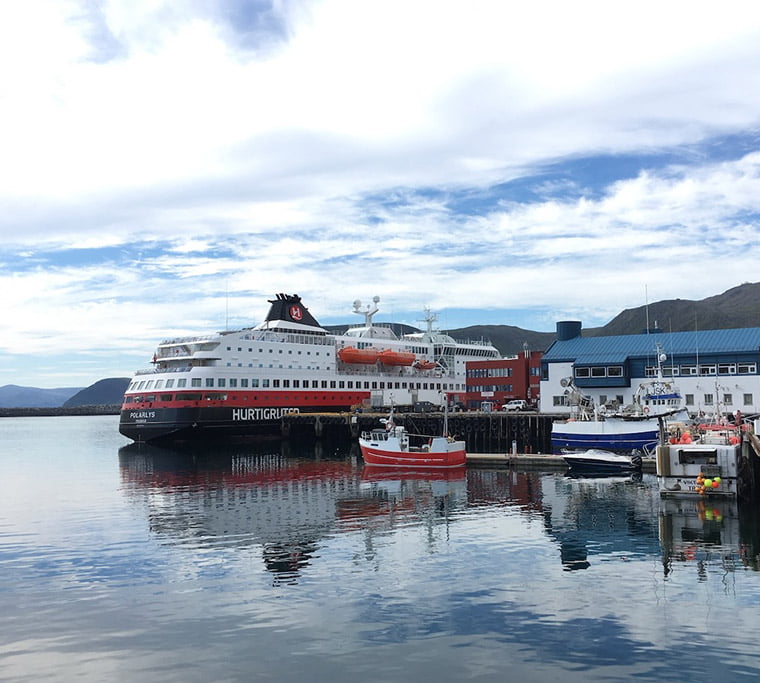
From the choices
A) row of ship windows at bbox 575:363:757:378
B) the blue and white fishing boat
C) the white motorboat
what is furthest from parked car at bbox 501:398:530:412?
the white motorboat

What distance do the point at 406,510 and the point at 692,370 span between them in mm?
44366

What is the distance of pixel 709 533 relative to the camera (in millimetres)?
26859

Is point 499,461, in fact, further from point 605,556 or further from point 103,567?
point 103,567

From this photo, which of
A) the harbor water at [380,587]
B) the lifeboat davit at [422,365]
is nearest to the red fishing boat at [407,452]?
the harbor water at [380,587]

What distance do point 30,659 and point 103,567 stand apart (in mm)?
7748

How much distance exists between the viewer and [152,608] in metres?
18.2

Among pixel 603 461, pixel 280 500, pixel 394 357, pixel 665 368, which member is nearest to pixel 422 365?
pixel 394 357

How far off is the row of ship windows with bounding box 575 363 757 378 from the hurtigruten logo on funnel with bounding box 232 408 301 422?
1441 inches

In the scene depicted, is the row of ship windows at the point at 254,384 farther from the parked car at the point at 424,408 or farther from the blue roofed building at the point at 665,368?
the blue roofed building at the point at 665,368

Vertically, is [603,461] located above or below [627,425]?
below

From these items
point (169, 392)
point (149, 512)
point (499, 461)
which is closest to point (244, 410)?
point (169, 392)

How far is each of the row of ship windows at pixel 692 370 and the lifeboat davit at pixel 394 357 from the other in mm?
34902

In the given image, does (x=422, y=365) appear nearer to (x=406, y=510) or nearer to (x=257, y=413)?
(x=257, y=413)

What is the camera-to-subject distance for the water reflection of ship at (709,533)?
22.6m
